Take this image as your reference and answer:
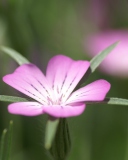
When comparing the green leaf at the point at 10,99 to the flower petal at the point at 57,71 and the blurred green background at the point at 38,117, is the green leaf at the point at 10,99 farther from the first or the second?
the blurred green background at the point at 38,117

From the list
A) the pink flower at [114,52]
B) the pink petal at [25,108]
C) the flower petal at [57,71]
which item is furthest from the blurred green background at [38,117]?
the pink petal at [25,108]

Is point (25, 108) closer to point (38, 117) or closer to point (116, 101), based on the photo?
point (116, 101)

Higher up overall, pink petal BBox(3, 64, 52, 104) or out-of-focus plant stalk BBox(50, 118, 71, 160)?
pink petal BBox(3, 64, 52, 104)

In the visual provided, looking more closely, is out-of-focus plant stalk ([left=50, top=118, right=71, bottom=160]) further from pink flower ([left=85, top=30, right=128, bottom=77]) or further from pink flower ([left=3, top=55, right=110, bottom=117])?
pink flower ([left=85, top=30, right=128, bottom=77])

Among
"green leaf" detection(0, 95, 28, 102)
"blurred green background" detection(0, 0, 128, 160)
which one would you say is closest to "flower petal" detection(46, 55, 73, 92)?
"green leaf" detection(0, 95, 28, 102)

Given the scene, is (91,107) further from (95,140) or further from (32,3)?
(32,3)

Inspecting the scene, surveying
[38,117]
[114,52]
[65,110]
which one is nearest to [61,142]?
[65,110]
